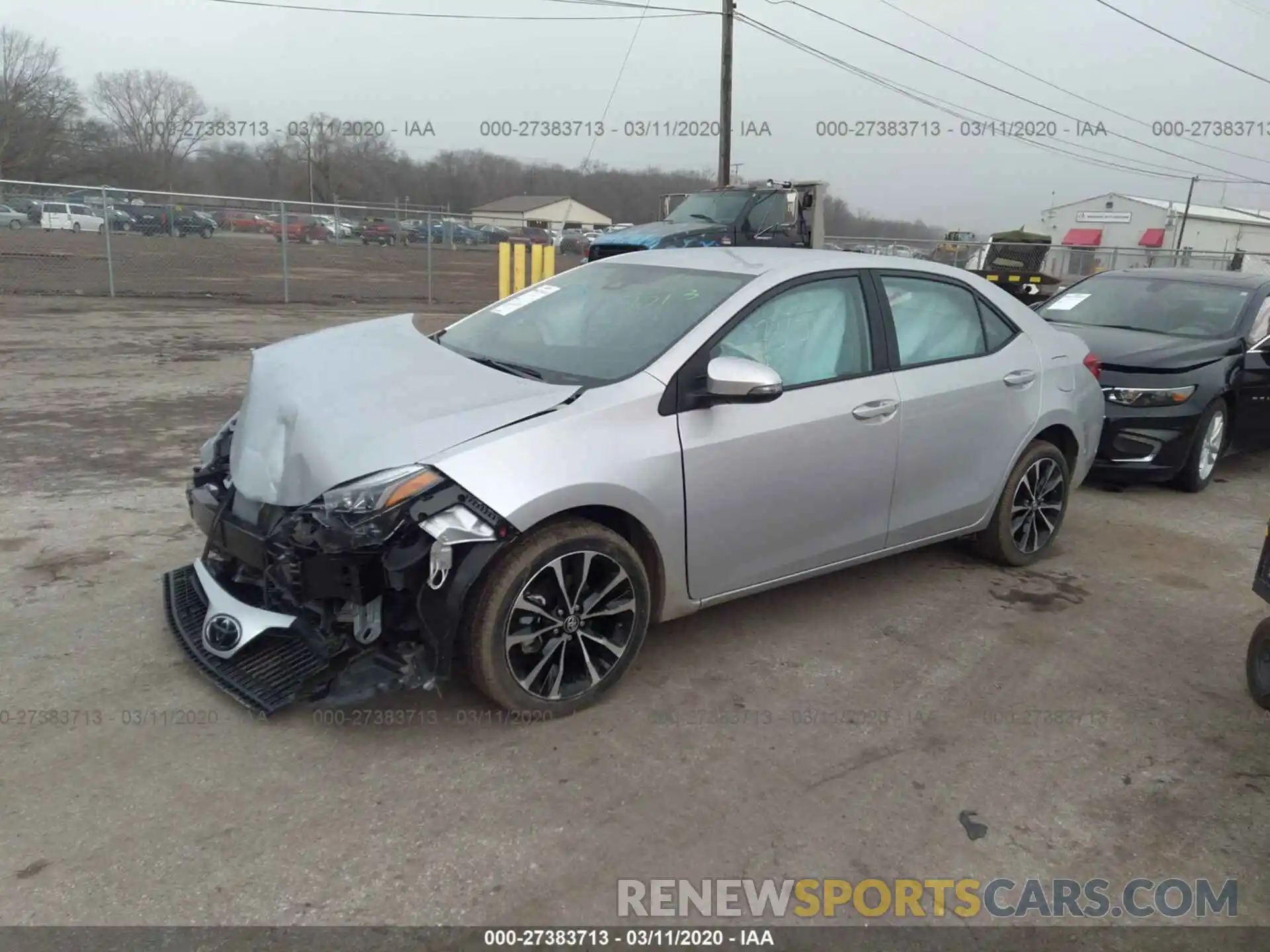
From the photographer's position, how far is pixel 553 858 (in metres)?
2.57

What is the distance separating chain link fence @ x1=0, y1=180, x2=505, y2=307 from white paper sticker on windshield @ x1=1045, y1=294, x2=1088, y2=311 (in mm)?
12964

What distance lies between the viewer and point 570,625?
321cm

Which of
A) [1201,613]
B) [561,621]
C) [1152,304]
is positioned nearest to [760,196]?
[1152,304]

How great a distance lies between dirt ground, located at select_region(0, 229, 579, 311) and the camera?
1658cm

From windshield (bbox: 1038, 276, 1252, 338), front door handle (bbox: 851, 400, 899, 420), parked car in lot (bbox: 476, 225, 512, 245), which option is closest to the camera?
front door handle (bbox: 851, 400, 899, 420)

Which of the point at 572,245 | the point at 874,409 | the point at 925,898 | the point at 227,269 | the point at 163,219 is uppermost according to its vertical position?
the point at 163,219

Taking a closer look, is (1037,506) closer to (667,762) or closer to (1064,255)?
(667,762)

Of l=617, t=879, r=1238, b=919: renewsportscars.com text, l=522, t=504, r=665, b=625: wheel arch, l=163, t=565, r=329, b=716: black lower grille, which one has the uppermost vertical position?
l=522, t=504, r=665, b=625: wheel arch

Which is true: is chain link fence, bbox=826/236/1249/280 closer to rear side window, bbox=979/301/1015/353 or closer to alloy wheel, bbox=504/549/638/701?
rear side window, bbox=979/301/1015/353

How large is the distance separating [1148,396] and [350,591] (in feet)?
19.2

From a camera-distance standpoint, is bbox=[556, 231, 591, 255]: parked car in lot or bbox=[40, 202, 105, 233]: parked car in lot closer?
bbox=[40, 202, 105, 233]: parked car in lot

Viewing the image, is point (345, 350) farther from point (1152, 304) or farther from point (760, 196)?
point (760, 196)

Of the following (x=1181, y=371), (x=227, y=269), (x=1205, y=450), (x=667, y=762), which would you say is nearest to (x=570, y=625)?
(x=667, y=762)

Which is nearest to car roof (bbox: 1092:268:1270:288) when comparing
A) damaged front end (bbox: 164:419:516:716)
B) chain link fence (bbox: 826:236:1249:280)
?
damaged front end (bbox: 164:419:516:716)
